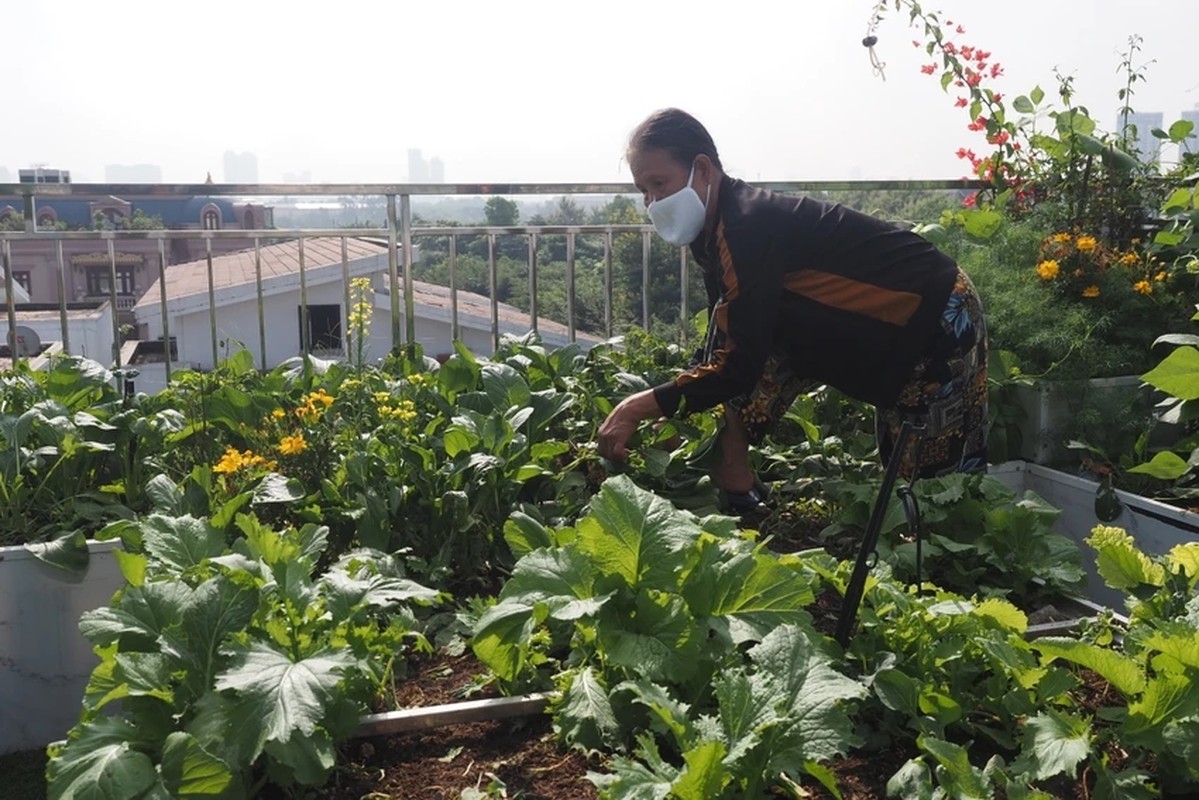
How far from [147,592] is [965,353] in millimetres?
2376

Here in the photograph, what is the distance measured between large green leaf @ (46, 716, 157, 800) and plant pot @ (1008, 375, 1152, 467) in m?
3.60

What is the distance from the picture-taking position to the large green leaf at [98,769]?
5.65 ft

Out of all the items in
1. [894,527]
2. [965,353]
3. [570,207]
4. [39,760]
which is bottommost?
[39,760]

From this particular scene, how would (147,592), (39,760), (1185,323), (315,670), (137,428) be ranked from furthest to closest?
(1185,323)
(137,428)
(39,760)
(147,592)
(315,670)

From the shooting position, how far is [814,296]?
319cm

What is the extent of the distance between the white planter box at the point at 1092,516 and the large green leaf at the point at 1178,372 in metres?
0.43

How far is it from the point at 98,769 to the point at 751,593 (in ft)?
3.75

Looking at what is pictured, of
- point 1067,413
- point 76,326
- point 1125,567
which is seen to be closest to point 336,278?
point 76,326

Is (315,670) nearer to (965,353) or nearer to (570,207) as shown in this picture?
(965,353)

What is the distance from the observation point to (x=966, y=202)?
604 cm

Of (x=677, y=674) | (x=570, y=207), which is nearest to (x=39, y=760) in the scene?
(x=677, y=674)

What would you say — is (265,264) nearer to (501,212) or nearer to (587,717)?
(501,212)

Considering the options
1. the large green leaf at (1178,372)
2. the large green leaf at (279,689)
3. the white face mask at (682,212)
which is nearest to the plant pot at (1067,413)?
the large green leaf at (1178,372)

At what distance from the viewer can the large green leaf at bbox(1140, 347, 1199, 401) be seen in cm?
360
